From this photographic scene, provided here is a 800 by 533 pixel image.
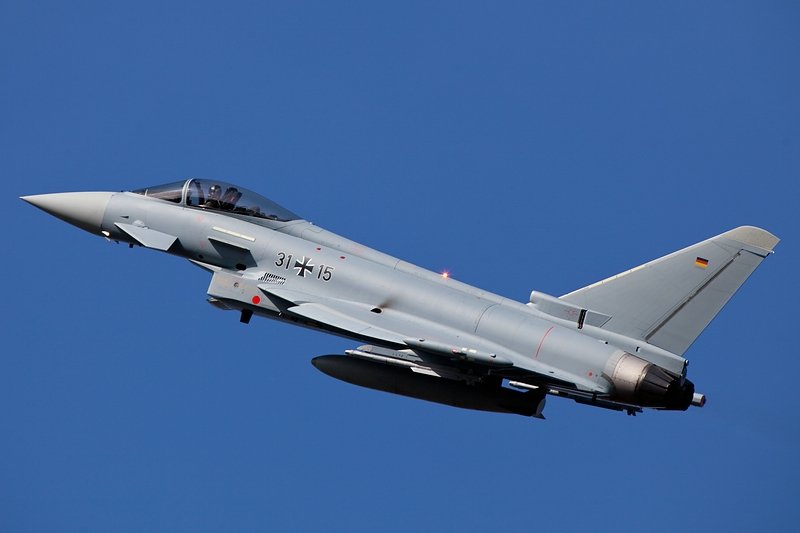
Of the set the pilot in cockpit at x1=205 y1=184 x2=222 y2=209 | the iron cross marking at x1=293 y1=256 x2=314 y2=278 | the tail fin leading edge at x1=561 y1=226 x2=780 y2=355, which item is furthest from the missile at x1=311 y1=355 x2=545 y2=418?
the pilot in cockpit at x1=205 y1=184 x2=222 y2=209

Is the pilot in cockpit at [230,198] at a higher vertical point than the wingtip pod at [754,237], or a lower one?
lower

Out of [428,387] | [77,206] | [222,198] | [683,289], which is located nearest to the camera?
[683,289]

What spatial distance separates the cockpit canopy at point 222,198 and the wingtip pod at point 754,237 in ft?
25.8

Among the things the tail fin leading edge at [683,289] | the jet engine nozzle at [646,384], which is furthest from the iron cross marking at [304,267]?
the jet engine nozzle at [646,384]

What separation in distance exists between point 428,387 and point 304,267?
3083 millimetres

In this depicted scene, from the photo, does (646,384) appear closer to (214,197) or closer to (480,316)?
(480,316)

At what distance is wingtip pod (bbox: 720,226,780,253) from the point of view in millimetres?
23672

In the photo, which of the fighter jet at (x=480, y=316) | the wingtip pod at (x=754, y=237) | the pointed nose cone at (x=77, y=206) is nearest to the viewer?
the fighter jet at (x=480, y=316)

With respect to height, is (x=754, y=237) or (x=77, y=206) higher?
(x=754, y=237)

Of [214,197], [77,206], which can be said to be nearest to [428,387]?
[214,197]

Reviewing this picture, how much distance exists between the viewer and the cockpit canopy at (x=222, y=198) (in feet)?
86.4

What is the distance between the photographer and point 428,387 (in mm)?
24141

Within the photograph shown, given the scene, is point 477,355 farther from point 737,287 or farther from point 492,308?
point 737,287

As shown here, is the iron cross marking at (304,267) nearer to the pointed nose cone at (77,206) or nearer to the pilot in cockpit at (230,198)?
the pilot in cockpit at (230,198)
